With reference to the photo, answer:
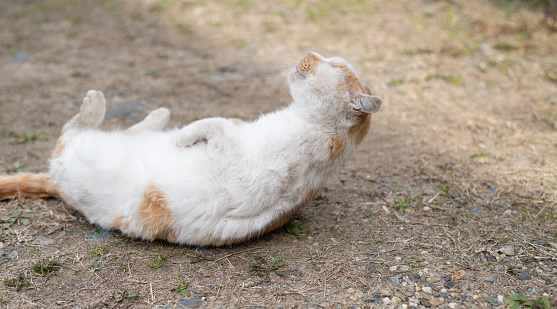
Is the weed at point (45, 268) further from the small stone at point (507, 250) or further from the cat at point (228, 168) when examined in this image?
the small stone at point (507, 250)

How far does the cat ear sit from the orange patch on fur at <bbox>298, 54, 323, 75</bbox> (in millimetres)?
340

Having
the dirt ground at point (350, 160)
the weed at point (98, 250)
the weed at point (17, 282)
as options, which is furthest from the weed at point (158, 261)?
the weed at point (17, 282)

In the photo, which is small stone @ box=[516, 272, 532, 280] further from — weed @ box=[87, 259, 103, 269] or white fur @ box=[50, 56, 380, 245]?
weed @ box=[87, 259, 103, 269]

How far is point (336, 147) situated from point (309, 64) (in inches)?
21.8

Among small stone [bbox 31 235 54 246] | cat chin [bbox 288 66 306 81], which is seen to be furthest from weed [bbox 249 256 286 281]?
small stone [bbox 31 235 54 246]

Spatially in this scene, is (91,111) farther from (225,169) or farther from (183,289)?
(183,289)

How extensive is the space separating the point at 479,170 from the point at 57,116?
3945 mm

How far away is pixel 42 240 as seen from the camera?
2924 millimetres

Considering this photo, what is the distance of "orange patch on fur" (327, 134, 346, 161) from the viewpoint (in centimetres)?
274

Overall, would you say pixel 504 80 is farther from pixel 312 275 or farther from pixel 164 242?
pixel 164 242

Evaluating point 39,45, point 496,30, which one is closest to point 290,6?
point 496,30

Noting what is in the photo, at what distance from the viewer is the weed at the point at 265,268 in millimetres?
2654

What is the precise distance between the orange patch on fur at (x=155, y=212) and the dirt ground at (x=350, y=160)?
193 mm

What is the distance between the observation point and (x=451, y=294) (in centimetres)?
248
